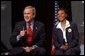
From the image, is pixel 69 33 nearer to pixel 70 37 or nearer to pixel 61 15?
pixel 70 37

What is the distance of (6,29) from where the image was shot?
487 centimetres

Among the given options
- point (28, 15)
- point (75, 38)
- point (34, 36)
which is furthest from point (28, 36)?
point (75, 38)

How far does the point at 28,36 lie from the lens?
471 centimetres

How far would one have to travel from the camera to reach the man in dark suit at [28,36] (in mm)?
4648

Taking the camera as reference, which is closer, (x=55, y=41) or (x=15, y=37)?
(x=15, y=37)

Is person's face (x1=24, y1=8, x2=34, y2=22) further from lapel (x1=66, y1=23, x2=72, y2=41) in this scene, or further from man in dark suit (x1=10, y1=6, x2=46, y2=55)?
lapel (x1=66, y1=23, x2=72, y2=41)

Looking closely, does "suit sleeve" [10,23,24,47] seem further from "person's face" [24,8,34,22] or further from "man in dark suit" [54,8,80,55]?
"man in dark suit" [54,8,80,55]

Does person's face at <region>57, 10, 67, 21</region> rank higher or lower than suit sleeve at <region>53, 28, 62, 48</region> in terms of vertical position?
higher

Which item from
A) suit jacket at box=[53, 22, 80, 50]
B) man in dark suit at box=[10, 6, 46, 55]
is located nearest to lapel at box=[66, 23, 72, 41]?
suit jacket at box=[53, 22, 80, 50]

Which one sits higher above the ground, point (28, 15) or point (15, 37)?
point (28, 15)

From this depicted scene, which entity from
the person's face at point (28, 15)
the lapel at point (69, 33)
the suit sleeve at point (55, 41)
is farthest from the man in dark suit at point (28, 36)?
the lapel at point (69, 33)

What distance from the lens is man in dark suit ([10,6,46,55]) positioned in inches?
183

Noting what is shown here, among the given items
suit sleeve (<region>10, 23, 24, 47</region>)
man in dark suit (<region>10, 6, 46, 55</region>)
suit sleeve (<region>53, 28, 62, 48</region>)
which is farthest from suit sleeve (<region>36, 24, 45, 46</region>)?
suit sleeve (<region>10, 23, 24, 47</region>)

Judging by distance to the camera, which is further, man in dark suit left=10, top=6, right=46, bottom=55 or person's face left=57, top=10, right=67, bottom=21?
person's face left=57, top=10, right=67, bottom=21
